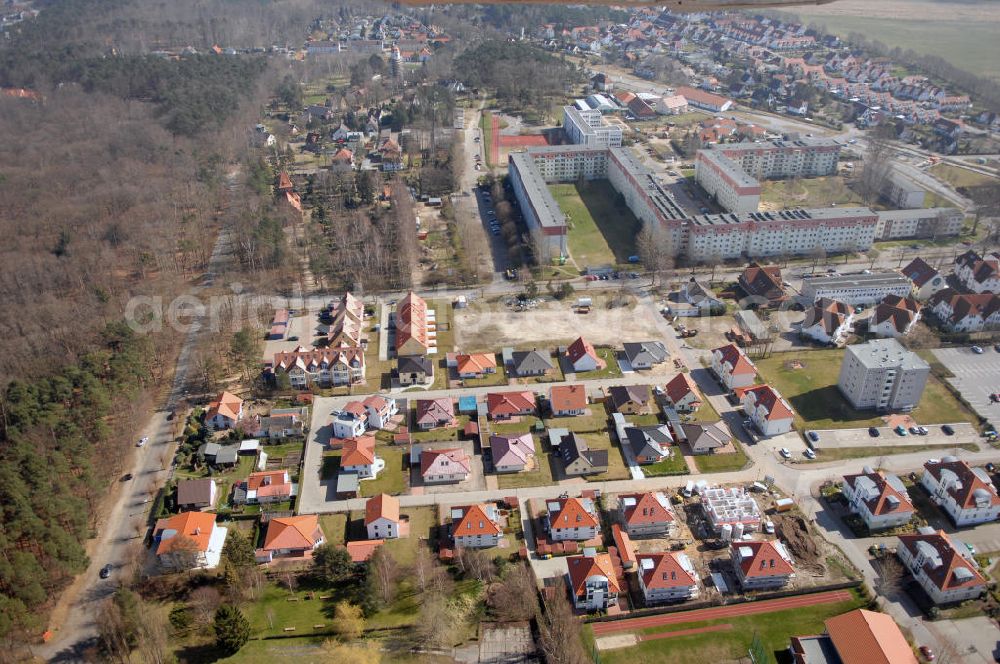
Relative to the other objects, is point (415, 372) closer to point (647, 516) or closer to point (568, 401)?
point (568, 401)

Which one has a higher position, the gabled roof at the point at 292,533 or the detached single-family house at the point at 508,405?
the detached single-family house at the point at 508,405

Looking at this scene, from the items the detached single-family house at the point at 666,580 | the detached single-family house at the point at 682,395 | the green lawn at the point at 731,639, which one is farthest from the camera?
the detached single-family house at the point at 682,395

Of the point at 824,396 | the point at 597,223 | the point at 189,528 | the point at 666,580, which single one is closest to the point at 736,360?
the point at 824,396

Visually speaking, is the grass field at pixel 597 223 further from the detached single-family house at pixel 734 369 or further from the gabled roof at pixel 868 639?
the gabled roof at pixel 868 639

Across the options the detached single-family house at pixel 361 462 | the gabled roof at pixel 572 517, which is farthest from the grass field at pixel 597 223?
the gabled roof at pixel 572 517

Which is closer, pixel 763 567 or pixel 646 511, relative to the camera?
pixel 763 567

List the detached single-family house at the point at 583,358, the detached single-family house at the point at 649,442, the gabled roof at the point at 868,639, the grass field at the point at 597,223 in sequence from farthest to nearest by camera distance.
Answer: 1. the grass field at the point at 597,223
2. the detached single-family house at the point at 583,358
3. the detached single-family house at the point at 649,442
4. the gabled roof at the point at 868,639
